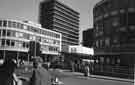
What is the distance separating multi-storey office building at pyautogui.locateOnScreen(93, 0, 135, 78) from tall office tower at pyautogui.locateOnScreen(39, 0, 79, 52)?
78066 millimetres

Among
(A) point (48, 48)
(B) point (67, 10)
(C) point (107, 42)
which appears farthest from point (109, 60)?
(B) point (67, 10)

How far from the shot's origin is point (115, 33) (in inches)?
1286

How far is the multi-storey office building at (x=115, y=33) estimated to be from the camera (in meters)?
30.3

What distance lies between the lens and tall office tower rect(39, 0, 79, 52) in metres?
115

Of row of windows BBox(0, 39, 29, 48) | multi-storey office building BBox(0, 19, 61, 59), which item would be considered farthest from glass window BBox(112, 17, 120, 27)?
row of windows BBox(0, 39, 29, 48)

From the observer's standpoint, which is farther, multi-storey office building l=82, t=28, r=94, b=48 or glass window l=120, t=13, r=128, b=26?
multi-storey office building l=82, t=28, r=94, b=48

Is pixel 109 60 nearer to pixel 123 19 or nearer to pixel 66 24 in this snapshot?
pixel 123 19

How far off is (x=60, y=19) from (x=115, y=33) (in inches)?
3567

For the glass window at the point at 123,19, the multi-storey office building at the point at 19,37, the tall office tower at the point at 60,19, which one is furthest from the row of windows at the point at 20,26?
the glass window at the point at 123,19

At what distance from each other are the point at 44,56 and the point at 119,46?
173 feet

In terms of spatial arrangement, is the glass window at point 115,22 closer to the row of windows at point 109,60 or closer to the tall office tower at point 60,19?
the row of windows at point 109,60

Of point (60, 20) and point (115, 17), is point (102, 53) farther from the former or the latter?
point (60, 20)

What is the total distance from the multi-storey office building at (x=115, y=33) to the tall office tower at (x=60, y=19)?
256ft

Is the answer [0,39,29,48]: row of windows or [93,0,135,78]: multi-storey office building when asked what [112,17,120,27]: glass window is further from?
[0,39,29,48]: row of windows
